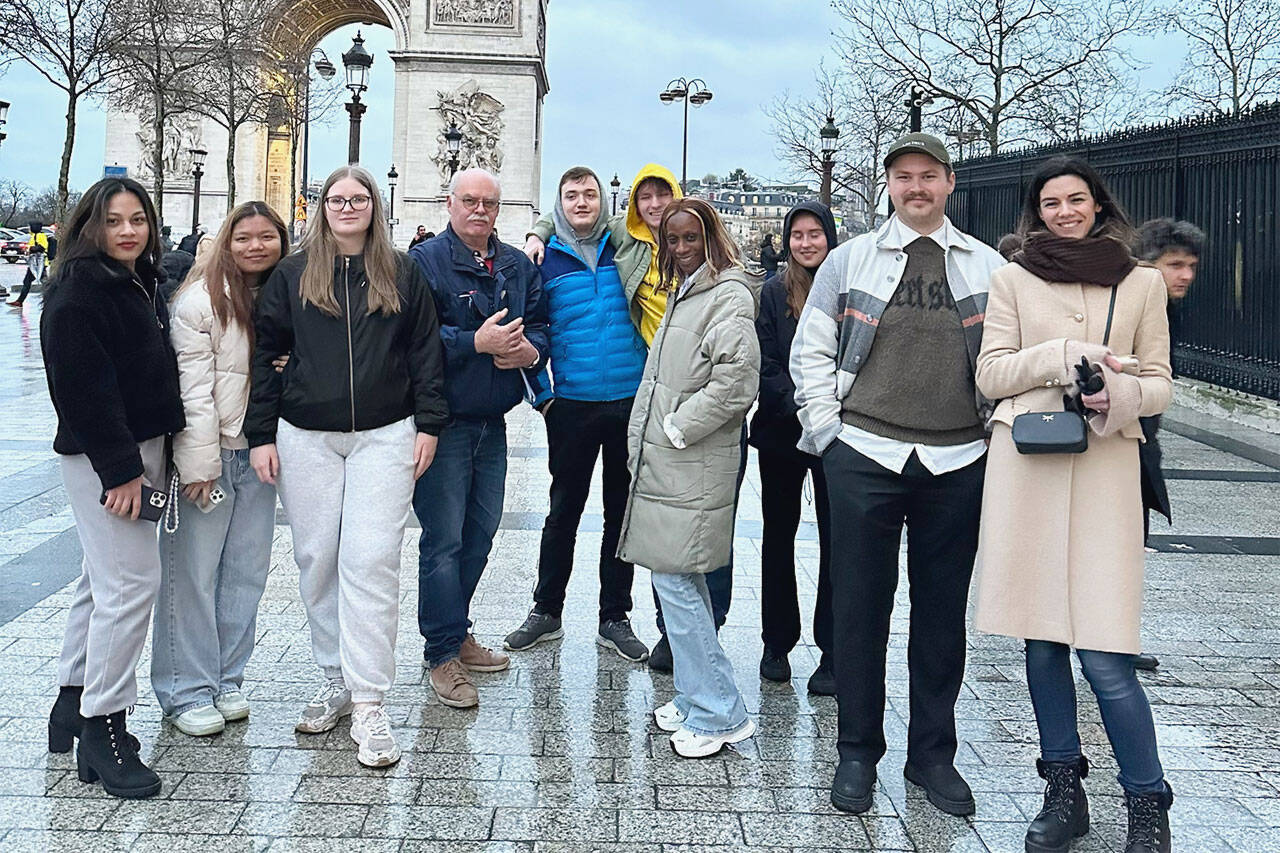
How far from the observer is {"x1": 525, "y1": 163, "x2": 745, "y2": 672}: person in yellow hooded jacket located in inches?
193

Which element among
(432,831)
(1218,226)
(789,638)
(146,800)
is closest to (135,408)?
(146,800)

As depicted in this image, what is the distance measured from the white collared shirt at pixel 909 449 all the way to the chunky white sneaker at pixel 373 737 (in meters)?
1.79

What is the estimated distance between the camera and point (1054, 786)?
11.7ft

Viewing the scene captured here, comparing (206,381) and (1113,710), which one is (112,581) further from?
(1113,710)

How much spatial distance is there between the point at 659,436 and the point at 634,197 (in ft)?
3.86

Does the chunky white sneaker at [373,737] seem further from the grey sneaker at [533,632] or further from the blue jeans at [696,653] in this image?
the grey sneaker at [533,632]

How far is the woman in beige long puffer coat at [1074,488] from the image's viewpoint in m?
3.46

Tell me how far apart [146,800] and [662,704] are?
6.08 feet

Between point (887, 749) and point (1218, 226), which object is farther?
point (1218, 226)

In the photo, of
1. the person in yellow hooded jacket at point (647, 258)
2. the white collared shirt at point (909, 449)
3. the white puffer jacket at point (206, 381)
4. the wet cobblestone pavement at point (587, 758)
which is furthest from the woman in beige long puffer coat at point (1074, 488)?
the white puffer jacket at point (206, 381)

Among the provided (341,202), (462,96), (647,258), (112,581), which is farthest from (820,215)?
(462,96)

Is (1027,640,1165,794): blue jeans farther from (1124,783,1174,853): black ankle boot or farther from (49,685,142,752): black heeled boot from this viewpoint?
(49,685,142,752): black heeled boot

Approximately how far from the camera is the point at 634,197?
495 cm

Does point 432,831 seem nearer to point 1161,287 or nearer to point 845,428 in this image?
point 845,428
